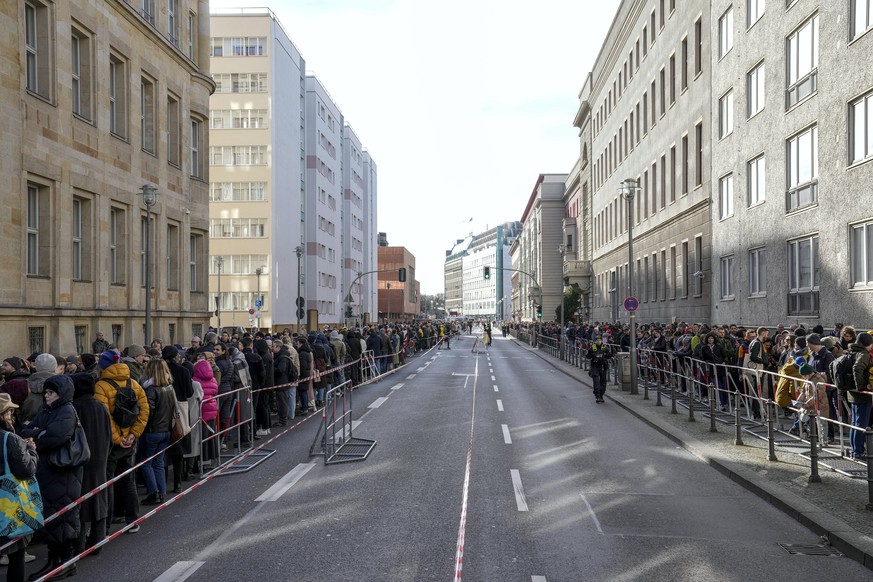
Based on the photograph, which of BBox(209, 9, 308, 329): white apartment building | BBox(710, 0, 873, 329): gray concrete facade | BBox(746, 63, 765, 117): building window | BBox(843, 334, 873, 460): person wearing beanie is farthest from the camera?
BBox(209, 9, 308, 329): white apartment building

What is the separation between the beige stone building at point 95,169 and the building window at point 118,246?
0.04m

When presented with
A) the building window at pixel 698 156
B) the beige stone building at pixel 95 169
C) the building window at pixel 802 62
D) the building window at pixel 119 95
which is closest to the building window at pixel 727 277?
the building window at pixel 698 156

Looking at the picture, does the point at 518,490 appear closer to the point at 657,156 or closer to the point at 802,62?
the point at 802,62

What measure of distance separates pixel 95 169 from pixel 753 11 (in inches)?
828

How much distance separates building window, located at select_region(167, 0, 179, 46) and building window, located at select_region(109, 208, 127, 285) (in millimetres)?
7556

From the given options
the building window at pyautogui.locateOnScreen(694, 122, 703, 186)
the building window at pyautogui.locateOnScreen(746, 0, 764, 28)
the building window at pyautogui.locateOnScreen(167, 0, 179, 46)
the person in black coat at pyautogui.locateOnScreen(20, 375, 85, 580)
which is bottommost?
the person in black coat at pyautogui.locateOnScreen(20, 375, 85, 580)

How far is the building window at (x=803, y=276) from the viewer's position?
21.1 m

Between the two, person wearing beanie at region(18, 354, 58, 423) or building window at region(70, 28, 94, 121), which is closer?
person wearing beanie at region(18, 354, 58, 423)

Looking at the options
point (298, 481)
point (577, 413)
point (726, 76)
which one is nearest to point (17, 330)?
point (298, 481)

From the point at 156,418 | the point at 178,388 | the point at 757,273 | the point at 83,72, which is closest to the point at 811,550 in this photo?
the point at 156,418

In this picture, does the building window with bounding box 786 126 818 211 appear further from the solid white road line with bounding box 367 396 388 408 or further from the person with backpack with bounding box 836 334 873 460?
the solid white road line with bounding box 367 396 388 408

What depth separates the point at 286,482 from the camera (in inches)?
428

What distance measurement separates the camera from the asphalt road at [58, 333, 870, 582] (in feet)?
23.1

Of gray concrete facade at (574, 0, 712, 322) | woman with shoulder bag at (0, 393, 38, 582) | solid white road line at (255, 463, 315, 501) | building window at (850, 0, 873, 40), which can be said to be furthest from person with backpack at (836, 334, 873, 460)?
gray concrete facade at (574, 0, 712, 322)
